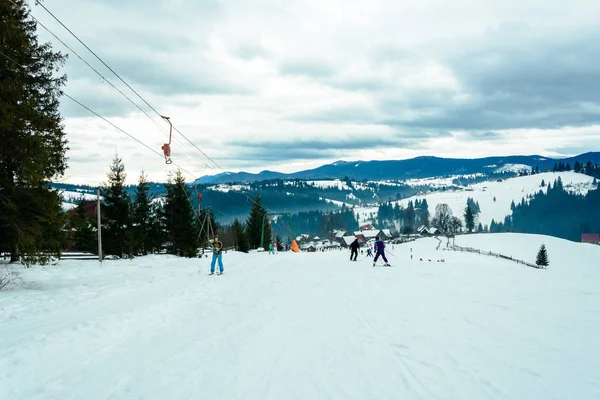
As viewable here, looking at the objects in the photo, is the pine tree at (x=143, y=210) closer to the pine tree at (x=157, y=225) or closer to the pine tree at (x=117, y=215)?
the pine tree at (x=157, y=225)

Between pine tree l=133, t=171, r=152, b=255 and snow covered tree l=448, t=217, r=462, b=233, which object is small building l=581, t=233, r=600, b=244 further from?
pine tree l=133, t=171, r=152, b=255

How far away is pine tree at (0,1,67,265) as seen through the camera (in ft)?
38.3

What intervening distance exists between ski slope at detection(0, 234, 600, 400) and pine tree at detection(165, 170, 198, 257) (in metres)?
27.0

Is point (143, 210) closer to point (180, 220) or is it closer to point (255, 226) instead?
point (180, 220)

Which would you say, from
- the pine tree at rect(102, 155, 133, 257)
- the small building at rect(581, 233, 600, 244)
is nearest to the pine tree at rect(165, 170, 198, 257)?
the pine tree at rect(102, 155, 133, 257)

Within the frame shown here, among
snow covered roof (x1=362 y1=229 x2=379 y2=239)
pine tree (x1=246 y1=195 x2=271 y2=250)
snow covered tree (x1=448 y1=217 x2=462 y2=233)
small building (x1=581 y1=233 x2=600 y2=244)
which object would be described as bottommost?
small building (x1=581 y1=233 x2=600 y2=244)

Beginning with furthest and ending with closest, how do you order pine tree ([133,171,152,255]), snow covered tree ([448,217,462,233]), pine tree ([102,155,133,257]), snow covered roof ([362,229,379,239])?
snow covered roof ([362,229,379,239])
snow covered tree ([448,217,462,233])
pine tree ([133,171,152,255])
pine tree ([102,155,133,257])

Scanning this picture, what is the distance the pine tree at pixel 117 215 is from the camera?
34281 millimetres

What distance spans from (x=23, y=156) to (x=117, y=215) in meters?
24.5

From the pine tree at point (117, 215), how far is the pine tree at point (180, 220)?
5.34 m

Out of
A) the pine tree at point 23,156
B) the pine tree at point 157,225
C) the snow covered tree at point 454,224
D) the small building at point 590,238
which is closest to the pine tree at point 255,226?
the pine tree at point 157,225

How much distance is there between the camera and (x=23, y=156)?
1183 centimetres

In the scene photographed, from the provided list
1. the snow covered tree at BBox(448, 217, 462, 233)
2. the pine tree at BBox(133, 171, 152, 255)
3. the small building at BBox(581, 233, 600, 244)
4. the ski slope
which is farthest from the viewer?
the small building at BBox(581, 233, 600, 244)

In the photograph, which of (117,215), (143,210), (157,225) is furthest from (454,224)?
(117,215)
